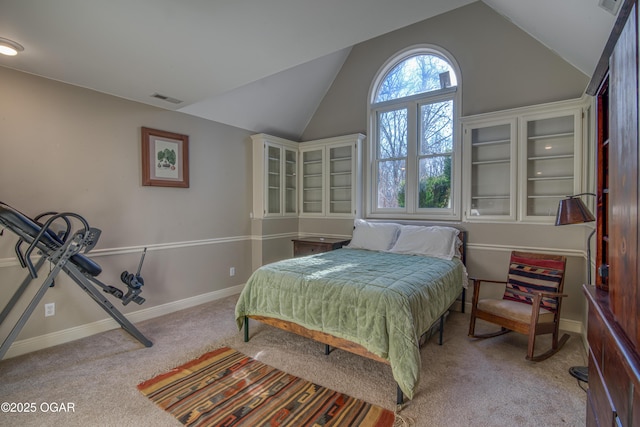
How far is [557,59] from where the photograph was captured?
3.30 metres

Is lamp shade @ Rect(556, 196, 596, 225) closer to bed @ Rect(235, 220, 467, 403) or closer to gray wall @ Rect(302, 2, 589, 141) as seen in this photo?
bed @ Rect(235, 220, 467, 403)

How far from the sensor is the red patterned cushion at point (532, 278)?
286cm

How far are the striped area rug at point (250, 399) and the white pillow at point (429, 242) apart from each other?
2.05m

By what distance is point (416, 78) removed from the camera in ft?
14.1

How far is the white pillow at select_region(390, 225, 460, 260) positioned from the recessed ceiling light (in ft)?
12.7

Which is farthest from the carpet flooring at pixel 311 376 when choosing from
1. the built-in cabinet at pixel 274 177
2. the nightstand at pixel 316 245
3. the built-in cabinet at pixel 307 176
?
the built-in cabinet at pixel 307 176

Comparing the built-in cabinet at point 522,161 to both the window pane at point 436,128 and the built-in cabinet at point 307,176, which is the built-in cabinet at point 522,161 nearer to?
the window pane at point 436,128

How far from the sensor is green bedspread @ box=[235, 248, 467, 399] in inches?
80.7

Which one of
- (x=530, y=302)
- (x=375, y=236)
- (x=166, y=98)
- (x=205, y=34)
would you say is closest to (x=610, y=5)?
(x=205, y=34)

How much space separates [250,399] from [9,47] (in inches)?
118

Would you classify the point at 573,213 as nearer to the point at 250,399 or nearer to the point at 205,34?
the point at 250,399

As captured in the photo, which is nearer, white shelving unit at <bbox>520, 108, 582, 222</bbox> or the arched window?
white shelving unit at <bbox>520, 108, 582, 222</bbox>

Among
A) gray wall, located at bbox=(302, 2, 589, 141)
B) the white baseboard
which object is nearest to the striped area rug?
the white baseboard

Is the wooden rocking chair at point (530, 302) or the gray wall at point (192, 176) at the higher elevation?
the gray wall at point (192, 176)
